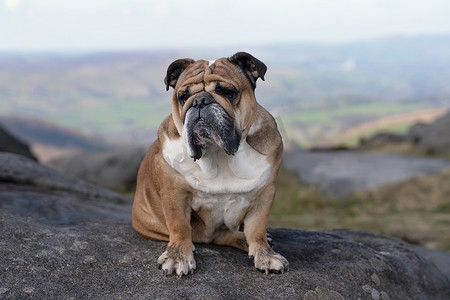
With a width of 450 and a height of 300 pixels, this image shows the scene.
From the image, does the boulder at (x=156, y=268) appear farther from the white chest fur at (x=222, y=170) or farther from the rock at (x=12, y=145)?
the rock at (x=12, y=145)

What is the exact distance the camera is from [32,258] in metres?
5.38

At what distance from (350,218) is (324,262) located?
1241 cm

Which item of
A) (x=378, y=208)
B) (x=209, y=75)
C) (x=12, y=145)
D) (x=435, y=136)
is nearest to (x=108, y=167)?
(x=12, y=145)

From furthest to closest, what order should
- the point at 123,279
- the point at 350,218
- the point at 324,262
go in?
the point at 350,218 → the point at 324,262 → the point at 123,279

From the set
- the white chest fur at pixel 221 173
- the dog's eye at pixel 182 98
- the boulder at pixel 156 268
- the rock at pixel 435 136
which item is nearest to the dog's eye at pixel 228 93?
the dog's eye at pixel 182 98

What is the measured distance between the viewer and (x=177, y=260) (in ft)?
18.1

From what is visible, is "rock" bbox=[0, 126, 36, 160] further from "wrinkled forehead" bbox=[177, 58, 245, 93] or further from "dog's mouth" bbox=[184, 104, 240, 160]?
"dog's mouth" bbox=[184, 104, 240, 160]

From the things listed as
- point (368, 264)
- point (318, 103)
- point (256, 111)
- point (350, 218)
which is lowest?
point (318, 103)

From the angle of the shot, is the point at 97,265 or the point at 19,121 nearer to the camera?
the point at 97,265

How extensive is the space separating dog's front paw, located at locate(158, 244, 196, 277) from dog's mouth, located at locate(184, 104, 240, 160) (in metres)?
1.21

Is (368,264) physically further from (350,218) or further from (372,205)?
(372,205)

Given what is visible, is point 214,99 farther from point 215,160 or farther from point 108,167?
point 108,167

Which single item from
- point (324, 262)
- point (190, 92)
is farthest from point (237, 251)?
point (190, 92)

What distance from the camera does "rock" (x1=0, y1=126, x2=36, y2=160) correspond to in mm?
18562
